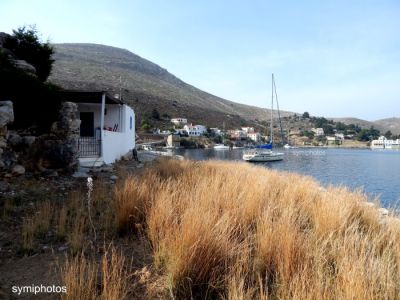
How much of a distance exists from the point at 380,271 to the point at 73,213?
4011mm

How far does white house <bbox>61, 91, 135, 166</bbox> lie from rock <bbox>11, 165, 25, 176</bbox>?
10.8 ft

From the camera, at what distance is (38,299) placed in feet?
7.44

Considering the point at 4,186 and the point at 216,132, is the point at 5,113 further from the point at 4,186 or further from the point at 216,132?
the point at 216,132

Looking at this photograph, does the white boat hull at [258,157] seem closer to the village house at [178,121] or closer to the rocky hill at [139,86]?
the rocky hill at [139,86]

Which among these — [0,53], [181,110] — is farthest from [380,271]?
[181,110]

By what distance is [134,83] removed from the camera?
249ft

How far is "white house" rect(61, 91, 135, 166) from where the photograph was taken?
10.9 metres

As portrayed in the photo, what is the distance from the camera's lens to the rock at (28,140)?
23.3 ft

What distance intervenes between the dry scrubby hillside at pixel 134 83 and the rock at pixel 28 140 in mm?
43541

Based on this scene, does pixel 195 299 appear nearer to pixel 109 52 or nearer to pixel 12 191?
pixel 12 191

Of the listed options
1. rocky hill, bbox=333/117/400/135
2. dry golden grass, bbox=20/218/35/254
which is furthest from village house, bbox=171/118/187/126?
rocky hill, bbox=333/117/400/135

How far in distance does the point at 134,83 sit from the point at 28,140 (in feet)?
236

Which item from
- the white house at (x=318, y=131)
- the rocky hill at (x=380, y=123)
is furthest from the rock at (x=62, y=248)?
the rocky hill at (x=380, y=123)

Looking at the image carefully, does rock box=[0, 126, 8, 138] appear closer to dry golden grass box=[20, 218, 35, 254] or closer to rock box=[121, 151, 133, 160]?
dry golden grass box=[20, 218, 35, 254]
